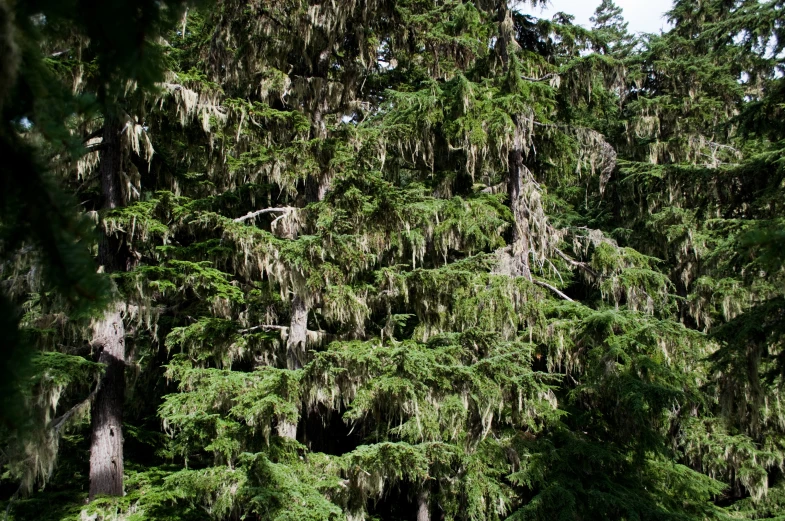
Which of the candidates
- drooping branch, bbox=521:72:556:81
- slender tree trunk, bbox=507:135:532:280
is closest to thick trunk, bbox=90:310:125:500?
slender tree trunk, bbox=507:135:532:280

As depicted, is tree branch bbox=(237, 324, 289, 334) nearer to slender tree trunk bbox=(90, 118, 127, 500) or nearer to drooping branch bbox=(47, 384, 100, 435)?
slender tree trunk bbox=(90, 118, 127, 500)

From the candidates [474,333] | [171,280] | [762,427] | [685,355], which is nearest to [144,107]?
[171,280]

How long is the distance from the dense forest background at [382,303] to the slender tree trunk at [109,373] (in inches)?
1.6

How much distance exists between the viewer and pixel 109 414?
8062mm

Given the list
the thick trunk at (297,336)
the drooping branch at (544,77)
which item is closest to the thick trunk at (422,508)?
the thick trunk at (297,336)

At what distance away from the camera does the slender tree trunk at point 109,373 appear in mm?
7777

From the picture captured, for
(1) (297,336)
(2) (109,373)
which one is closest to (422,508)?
(1) (297,336)

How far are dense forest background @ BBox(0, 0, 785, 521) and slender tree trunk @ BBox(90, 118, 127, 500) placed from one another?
4cm

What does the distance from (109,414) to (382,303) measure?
446 centimetres

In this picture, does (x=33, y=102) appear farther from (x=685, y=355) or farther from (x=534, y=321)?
(x=685, y=355)

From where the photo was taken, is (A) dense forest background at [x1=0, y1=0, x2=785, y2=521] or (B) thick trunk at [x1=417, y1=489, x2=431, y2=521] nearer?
(A) dense forest background at [x1=0, y1=0, x2=785, y2=521]

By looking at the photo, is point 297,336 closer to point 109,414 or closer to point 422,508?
point 109,414

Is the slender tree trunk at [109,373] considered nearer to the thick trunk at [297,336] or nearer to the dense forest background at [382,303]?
the dense forest background at [382,303]

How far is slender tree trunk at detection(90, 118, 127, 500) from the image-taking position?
7.78 metres
